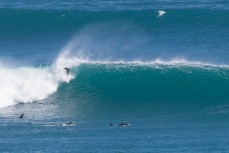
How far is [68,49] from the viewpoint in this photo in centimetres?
7819

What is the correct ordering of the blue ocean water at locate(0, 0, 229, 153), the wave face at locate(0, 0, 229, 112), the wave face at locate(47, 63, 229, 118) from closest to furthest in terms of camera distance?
the blue ocean water at locate(0, 0, 229, 153), the wave face at locate(47, 63, 229, 118), the wave face at locate(0, 0, 229, 112)

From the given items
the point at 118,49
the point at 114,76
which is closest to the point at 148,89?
the point at 114,76

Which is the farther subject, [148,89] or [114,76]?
[114,76]

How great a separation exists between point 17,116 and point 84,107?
4677mm

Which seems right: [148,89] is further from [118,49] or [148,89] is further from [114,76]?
[118,49]

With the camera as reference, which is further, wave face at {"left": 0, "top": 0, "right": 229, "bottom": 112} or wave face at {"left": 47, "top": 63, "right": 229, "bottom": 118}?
wave face at {"left": 0, "top": 0, "right": 229, "bottom": 112}

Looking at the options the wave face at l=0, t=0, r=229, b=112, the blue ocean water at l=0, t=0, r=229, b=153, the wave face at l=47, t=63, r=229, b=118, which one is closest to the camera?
the blue ocean water at l=0, t=0, r=229, b=153

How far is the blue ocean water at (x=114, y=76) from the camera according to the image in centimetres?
5725

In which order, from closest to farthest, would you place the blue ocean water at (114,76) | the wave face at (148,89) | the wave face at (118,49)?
1. the blue ocean water at (114,76)
2. the wave face at (148,89)
3. the wave face at (118,49)

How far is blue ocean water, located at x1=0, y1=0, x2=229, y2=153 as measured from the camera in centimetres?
5725

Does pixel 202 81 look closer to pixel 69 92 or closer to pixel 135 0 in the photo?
pixel 69 92

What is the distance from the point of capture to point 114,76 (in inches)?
2783

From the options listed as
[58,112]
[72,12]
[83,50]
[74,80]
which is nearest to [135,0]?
[72,12]

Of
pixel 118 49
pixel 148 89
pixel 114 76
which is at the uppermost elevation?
pixel 118 49
